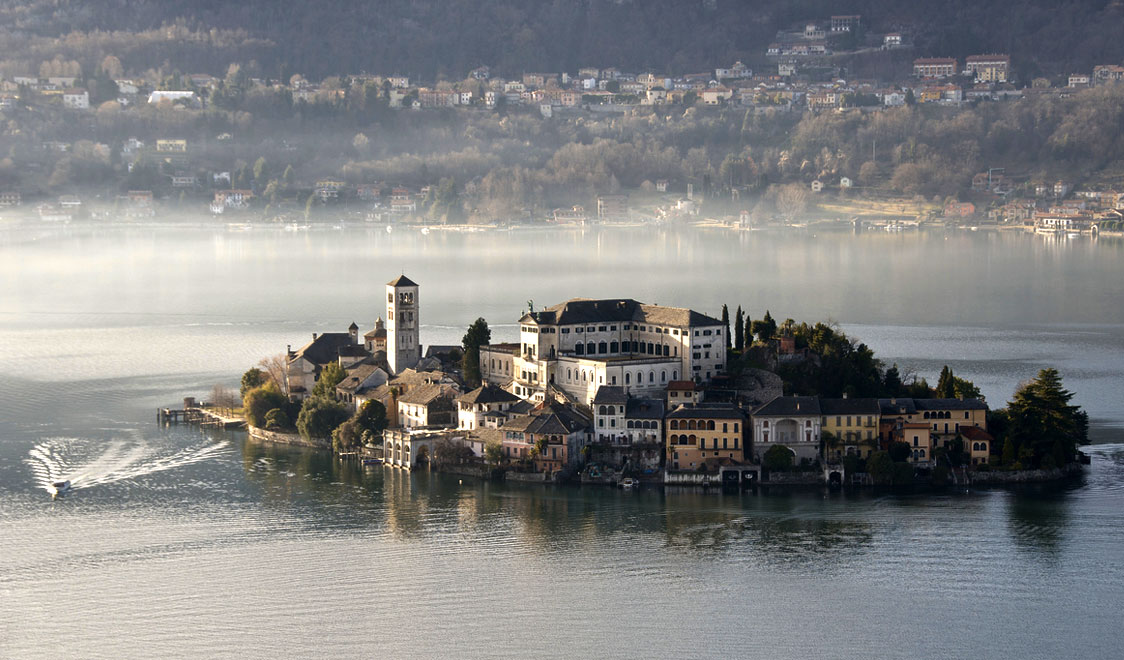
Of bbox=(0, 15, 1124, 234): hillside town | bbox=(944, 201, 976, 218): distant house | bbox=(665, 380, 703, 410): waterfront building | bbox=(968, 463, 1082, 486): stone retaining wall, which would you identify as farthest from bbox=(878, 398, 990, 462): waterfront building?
bbox=(944, 201, 976, 218): distant house

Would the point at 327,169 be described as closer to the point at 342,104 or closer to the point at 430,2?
the point at 342,104

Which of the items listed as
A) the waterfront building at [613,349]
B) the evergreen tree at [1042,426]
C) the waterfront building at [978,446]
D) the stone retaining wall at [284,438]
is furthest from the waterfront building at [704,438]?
the stone retaining wall at [284,438]

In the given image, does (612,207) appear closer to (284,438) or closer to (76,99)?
(76,99)

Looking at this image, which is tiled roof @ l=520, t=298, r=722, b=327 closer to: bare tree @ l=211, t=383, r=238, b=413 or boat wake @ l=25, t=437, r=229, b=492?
boat wake @ l=25, t=437, r=229, b=492

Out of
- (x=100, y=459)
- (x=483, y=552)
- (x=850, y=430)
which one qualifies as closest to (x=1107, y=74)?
(x=850, y=430)

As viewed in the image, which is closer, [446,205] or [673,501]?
[673,501]

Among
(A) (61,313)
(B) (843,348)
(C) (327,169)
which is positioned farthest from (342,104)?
(B) (843,348)
